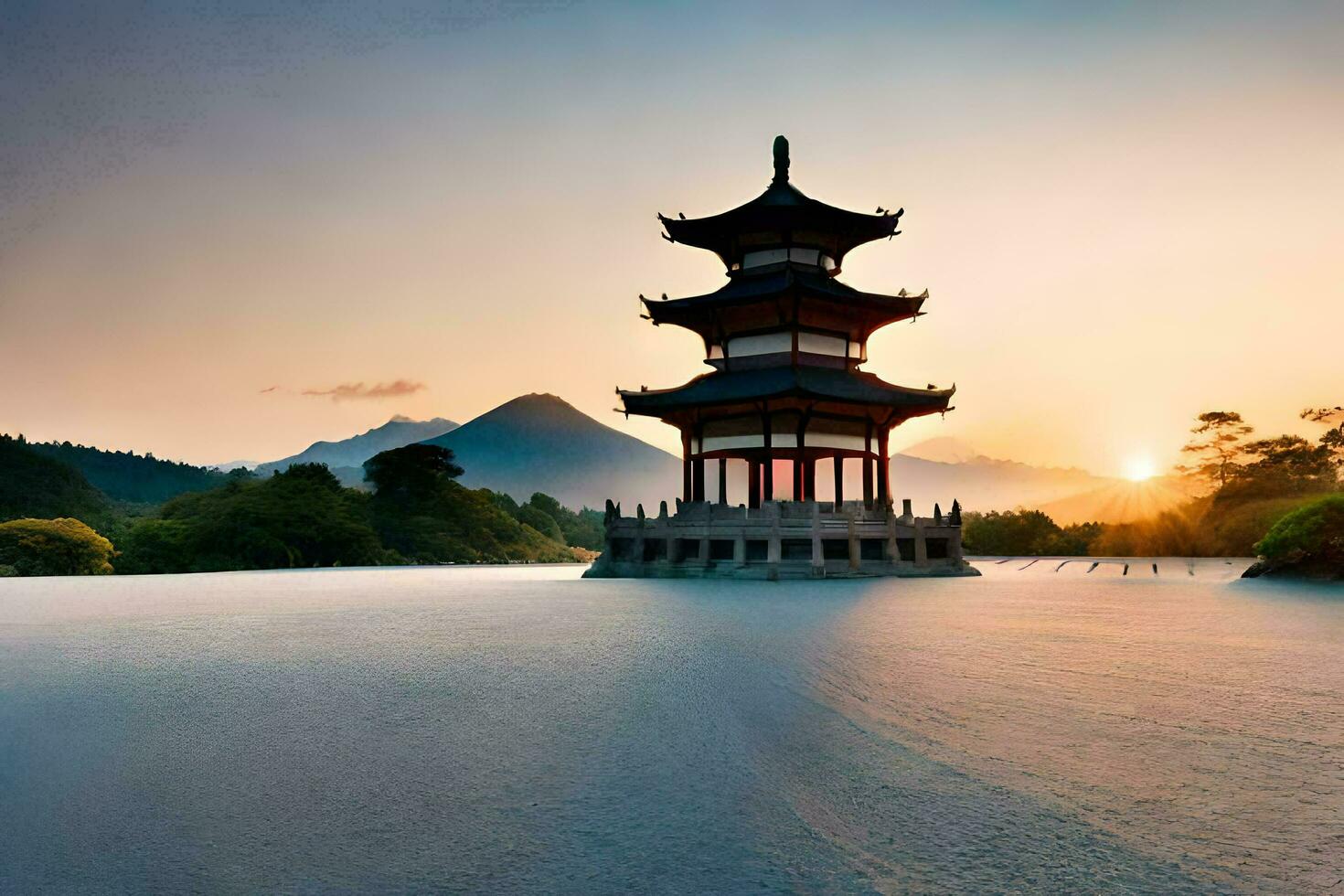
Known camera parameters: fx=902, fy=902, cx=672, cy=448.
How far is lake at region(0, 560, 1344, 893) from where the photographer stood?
4848 millimetres

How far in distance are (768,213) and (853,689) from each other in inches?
1059

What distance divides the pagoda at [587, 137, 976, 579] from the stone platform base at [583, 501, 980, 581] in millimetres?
44

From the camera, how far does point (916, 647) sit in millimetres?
12484

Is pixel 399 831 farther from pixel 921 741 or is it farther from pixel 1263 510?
pixel 1263 510

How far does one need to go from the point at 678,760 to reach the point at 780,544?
20.9 meters

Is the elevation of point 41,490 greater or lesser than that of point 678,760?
greater

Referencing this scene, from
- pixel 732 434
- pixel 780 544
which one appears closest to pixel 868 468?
pixel 732 434

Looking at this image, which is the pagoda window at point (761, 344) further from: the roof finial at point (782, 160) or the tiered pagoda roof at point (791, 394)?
the roof finial at point (782, 160)

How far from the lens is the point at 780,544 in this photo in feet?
90.1

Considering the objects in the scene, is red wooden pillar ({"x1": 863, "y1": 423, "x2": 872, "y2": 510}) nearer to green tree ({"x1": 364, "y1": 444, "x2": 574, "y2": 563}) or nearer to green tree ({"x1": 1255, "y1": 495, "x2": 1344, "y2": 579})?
green tree ({"x1": 1255, "y1": 495, "x2": 1344, "y2": 579})

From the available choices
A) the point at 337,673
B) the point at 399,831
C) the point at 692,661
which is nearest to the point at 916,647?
the point at 692,661

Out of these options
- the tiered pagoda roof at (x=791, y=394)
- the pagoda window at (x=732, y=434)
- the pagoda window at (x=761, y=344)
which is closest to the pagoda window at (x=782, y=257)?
the pagoda window at (x=761, y=344)

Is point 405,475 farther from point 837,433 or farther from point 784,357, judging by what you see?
point 837,433

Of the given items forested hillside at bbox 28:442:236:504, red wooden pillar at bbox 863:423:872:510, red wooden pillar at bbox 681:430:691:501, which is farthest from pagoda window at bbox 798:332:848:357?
forested hillside at bbox 28:442:236:504
